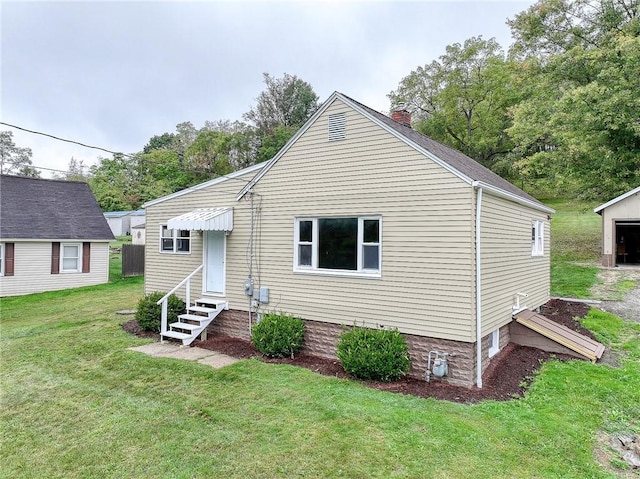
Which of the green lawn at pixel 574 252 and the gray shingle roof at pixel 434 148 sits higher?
the gray shingle roof at pixel 434 148

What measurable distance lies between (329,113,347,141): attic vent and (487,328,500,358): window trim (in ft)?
17.5

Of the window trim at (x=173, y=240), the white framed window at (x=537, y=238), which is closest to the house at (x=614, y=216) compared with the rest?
the white framed window at (x=537, y=238)

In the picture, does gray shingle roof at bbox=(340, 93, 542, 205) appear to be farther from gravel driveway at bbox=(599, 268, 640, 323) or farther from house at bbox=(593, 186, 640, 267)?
house at bbox=(593, 186, 640, 267)

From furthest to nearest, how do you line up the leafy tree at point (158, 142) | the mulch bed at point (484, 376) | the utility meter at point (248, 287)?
the leafy tree at point (158, 142) < the utility meter at point (248, 287) < the mulch bed at point (484, 376)

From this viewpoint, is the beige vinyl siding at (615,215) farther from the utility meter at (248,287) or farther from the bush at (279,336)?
the utility meter at (248,287)

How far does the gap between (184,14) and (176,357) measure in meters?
10.1

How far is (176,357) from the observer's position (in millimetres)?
8508

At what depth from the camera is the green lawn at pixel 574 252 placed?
15166mm

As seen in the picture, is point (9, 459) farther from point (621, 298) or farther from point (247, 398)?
point (621, 298)

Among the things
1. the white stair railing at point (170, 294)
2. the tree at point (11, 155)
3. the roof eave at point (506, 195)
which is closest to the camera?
the roof eave at point (506, 195)

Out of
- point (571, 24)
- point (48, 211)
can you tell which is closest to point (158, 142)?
point (48, 211)

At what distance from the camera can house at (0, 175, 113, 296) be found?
17484mm

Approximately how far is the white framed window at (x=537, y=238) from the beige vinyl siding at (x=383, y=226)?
5.10 meters

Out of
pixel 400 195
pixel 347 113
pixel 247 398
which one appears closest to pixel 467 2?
pixel 347 113
